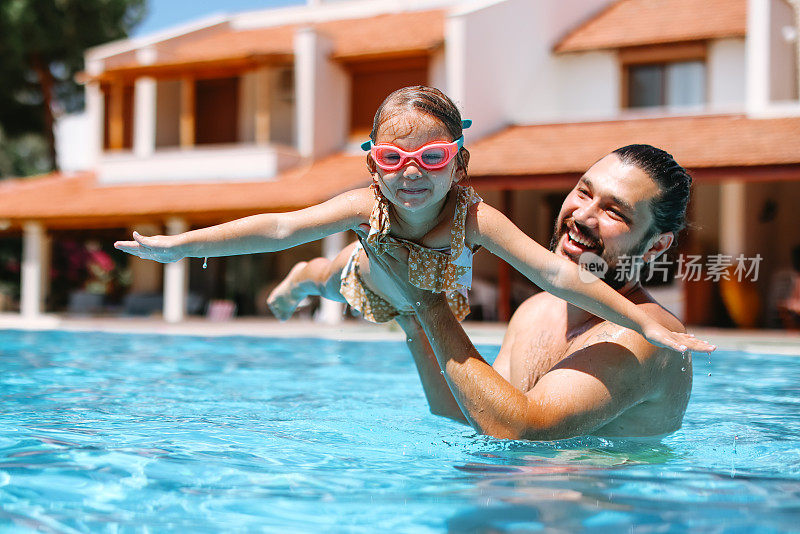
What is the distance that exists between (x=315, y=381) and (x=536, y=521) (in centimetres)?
482

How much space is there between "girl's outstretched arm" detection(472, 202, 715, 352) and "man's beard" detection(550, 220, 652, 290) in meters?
0.29

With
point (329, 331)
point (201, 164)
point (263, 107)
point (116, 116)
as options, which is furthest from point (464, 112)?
point (116, 116)

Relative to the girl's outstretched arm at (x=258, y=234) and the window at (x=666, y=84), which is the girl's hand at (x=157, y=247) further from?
the window at (x=666, y=84)

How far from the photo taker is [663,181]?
12.5 ft

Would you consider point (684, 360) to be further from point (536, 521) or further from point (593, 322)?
point (536, 521)

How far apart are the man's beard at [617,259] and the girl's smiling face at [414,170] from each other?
648mm

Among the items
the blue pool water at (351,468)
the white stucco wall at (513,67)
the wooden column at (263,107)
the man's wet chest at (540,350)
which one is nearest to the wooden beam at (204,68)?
the wooden column at (263,107)

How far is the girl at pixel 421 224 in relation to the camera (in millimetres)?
3486

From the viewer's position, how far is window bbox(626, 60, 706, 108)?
18.2 meters

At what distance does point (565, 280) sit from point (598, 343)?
51 centimetres

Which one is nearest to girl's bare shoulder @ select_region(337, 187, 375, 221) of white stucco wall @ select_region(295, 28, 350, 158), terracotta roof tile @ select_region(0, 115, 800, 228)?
terracotta roof tile @ select_region(0, 115, 800, 228)

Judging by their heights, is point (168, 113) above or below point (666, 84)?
above

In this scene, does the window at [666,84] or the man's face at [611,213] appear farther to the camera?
the window at [666,84]

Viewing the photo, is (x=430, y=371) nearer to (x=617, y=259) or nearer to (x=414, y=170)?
(x=617, y=259)
